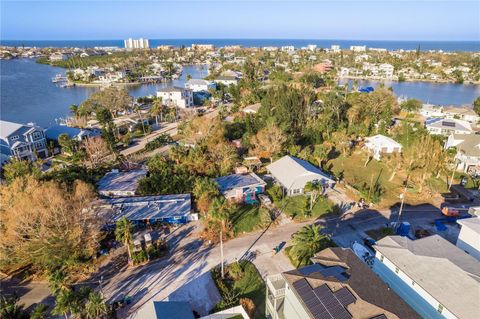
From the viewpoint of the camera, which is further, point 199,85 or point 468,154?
point 199,85

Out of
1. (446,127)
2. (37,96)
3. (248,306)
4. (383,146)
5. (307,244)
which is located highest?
(446,127)

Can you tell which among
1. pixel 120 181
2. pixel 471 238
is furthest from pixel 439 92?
pixel 120 181

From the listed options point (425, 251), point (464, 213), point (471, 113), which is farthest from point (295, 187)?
point (471, 113)

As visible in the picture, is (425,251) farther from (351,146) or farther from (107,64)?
(107,64)

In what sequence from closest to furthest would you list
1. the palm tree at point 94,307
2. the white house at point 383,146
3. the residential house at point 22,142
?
the palm tree at point 94,307, the residential house at point 22,142, the white house at point 383,146

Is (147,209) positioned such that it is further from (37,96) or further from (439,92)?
(439,92)

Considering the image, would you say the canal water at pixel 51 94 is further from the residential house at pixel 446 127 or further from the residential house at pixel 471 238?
the residential house at pixel 471 238

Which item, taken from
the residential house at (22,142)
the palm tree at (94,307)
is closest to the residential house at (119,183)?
the palm tree at (94,307)

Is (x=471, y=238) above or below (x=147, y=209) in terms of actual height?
above
